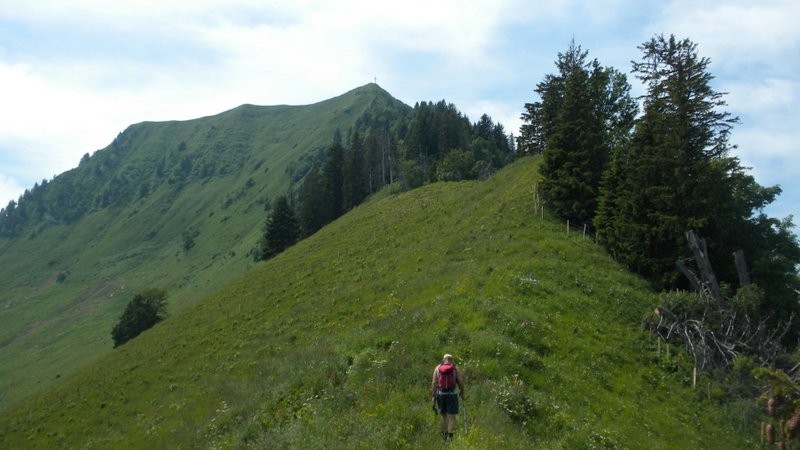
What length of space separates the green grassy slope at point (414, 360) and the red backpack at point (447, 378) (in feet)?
4.08

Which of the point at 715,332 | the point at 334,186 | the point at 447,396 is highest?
the point at 334,186

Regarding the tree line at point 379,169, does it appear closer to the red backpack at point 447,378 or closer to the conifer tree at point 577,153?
the conifer tree at point 577,153

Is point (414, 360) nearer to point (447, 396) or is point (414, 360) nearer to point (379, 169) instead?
point (447, 396)

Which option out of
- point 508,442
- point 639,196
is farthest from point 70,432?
point 639,196

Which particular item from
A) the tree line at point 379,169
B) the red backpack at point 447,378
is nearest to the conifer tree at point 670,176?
the red backpack at point 447,378

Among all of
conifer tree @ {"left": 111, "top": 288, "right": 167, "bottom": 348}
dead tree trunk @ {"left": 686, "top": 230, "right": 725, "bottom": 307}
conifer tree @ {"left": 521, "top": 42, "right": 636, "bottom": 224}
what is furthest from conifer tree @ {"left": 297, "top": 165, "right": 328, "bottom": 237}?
dead tree trunk @ {"left": 686, "top": 230, "right": 725, "bottom": 307}

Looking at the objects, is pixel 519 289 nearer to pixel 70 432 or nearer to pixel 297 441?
pixel 297 441

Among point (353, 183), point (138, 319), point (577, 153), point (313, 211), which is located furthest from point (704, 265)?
point (313, 211)

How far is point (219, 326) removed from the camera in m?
46.2

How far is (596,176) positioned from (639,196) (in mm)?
8249

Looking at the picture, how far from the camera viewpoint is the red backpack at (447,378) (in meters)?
13.7

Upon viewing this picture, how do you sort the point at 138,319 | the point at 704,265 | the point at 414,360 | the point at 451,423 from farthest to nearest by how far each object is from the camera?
the point at 138,319 < the point at 704,265 < the point at 414,360 < the point at 451,423

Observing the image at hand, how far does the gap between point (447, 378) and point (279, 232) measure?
75.6m

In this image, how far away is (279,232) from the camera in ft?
284
